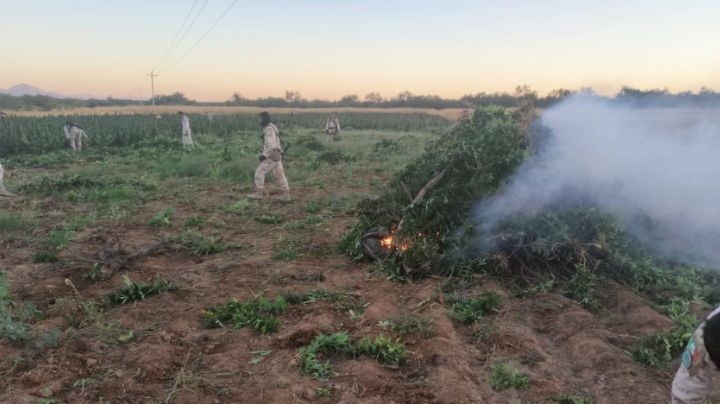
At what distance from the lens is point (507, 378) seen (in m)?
3.73

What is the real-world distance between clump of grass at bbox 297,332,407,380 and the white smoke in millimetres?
2498

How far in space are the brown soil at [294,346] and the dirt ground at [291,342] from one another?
1cm

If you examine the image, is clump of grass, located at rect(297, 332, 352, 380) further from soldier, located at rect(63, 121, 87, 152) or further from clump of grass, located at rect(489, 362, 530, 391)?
soldier, located at rect(63, 121, 87, 152)

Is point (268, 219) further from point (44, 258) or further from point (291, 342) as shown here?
point (291, 342)

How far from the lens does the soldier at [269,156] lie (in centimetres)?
1041

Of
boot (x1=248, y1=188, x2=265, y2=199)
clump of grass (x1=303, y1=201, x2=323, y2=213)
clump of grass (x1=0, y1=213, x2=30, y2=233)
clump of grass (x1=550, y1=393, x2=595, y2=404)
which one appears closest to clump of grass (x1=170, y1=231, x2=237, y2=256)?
clump of grass (x1=303, y1=201, x2=323, y2=213)

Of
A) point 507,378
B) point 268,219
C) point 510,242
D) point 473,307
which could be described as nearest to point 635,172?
point 510,242

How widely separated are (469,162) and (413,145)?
14.1m

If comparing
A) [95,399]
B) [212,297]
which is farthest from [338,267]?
[95,399]

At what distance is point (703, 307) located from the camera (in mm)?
4914

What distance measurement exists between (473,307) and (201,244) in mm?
4057

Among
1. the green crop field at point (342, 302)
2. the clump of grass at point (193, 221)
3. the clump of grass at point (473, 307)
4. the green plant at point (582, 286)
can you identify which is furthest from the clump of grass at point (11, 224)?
the green plant at point (582, 286)

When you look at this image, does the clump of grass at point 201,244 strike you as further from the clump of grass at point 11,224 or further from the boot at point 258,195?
the boot at point 258,195

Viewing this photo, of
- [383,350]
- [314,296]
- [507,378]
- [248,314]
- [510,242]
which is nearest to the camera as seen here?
[507,378]
